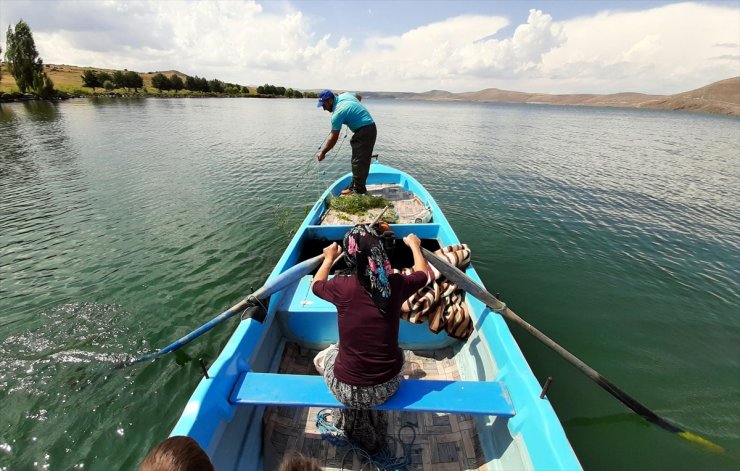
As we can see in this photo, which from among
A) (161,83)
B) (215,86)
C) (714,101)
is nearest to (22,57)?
(161,83)

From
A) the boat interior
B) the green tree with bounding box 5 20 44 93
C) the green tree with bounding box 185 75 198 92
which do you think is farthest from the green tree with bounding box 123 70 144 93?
the boat interior

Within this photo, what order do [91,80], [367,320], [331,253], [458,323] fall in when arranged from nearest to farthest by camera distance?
1. [367,320]
2. [331,253]
3. [458,323]
4. [91,80]

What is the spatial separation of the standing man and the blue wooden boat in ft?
17.5

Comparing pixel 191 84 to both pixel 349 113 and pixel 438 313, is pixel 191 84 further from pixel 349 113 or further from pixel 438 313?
pixel 438 313

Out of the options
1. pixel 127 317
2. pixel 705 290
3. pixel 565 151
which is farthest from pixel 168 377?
pixel 565 151

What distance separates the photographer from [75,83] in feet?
319

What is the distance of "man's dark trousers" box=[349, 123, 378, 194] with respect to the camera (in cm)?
951

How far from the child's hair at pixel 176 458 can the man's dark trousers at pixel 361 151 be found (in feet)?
28.3

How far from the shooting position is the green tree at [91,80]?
90.7m

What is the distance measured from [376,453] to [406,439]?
0.44 m

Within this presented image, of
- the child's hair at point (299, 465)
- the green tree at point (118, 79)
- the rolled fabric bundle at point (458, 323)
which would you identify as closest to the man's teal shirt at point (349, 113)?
the rolled fabric bundle at point (458, 323)

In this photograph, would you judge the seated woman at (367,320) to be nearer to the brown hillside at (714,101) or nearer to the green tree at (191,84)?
the green tree at (191,84)

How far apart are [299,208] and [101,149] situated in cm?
1922

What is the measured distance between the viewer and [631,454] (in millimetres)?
4797
